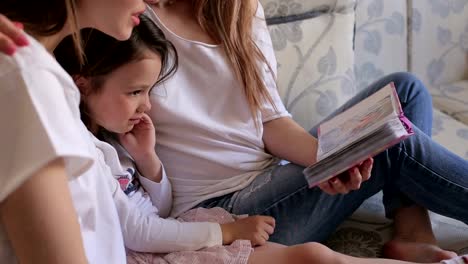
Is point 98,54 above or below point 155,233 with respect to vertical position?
above

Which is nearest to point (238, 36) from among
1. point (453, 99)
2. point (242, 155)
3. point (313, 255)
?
point (242, 155)

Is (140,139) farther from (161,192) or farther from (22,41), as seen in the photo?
(22,41)

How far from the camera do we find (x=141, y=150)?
43.1 inches

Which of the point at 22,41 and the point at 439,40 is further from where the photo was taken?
the point at 439,40

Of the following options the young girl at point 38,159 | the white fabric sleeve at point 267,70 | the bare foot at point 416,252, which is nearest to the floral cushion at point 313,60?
the white fabric sleeve at point 267,70

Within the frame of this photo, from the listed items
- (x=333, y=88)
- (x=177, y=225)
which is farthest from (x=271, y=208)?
(x=333, y=88)

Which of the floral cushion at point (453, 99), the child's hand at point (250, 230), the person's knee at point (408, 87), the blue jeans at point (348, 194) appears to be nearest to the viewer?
the child's hand at point (250, 230)

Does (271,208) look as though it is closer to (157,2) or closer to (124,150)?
(124,150)

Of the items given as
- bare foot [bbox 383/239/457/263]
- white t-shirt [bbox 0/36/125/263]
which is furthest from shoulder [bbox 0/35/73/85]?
bare foot [bbox 383/239/457/263]

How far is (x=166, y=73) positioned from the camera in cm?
112

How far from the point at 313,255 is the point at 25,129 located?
536 mm

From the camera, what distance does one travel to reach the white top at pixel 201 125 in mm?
1142

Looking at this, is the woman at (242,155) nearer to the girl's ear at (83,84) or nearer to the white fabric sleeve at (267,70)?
the white fabric sleeve at (267,70)

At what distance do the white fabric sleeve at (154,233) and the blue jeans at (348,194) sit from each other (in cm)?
13
